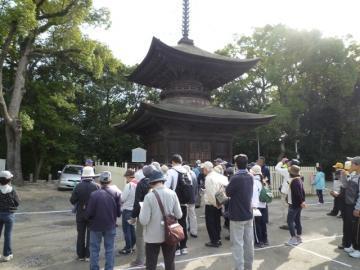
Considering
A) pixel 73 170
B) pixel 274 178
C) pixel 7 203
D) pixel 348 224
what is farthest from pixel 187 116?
pixel 73 170

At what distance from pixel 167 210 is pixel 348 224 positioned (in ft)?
14.7

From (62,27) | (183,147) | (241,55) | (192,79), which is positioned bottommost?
(183,147)

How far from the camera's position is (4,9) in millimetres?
17625

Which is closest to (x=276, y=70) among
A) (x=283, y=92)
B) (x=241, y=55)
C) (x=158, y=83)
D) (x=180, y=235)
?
(x=283, y=92)

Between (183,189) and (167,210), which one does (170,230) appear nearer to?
(167,210)

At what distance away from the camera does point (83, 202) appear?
656cm

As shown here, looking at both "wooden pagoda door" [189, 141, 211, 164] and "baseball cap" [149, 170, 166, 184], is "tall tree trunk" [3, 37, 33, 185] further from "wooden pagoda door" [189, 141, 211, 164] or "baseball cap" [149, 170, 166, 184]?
"baseball cap" [149, 170, 166, 184]

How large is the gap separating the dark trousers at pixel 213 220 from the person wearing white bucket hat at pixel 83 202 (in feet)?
8.20

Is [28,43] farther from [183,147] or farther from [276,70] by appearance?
[276,70]

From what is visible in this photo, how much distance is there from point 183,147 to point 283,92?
64.7ft

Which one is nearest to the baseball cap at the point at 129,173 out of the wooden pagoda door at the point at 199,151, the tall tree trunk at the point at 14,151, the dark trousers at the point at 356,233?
the dark trousers at the point at 356,233

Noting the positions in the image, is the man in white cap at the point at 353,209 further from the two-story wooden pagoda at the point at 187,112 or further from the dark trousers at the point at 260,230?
the two-story wooden pagoda at the point at 187,112

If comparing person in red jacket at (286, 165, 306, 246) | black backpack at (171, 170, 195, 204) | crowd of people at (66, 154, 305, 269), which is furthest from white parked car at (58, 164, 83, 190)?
person in red jacket at (286, 165, 306, 246)

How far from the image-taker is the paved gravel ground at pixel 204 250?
652 centimetres
